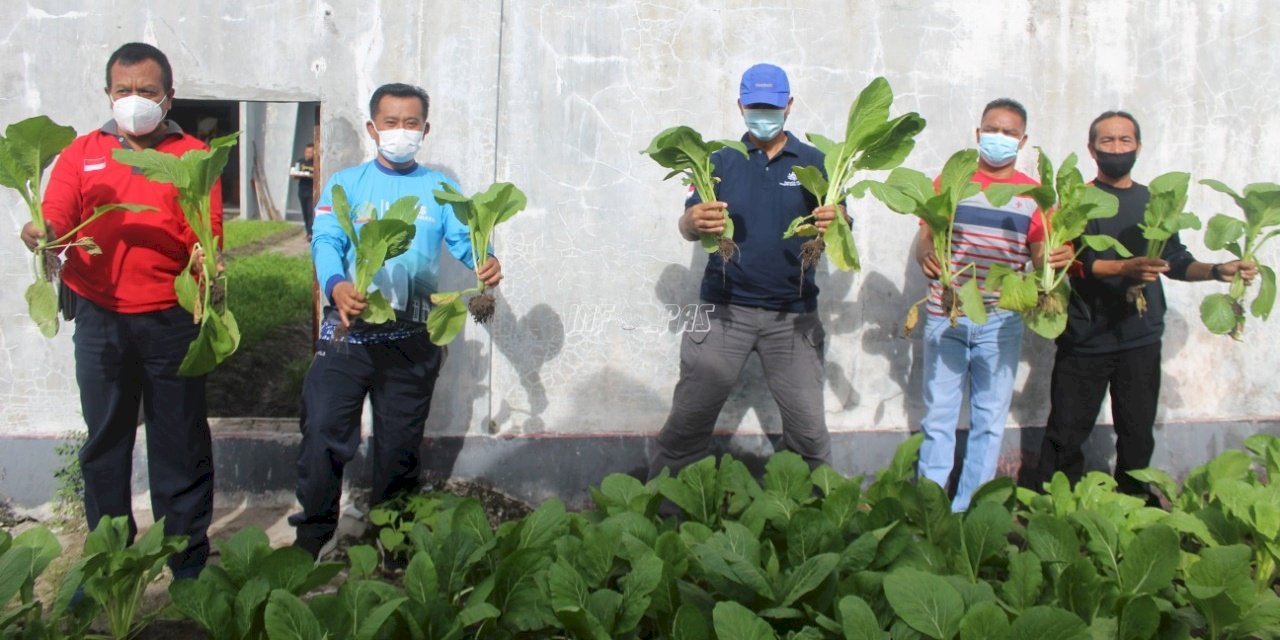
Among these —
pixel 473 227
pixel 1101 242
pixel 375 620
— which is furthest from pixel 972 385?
pixel 375 620

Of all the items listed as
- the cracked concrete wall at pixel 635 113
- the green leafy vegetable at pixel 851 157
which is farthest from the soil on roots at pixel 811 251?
the cracked concrete wall at pixel 635 113

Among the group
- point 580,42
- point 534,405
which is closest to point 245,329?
point 534,405

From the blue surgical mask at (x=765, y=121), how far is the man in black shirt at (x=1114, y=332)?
1.41 m

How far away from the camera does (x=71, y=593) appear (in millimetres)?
3018

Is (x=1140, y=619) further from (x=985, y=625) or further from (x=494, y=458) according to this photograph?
(x=494, y=458)

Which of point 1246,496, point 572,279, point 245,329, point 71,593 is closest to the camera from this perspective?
point 71,593

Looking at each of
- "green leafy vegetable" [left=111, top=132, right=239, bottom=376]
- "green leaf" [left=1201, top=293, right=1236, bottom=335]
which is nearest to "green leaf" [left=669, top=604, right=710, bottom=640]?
"green leafy vegetable" [left=111, top=132, right=239, bottom=376]

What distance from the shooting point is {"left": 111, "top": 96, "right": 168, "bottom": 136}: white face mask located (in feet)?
12.6

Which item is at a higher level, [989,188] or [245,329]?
[989,188]

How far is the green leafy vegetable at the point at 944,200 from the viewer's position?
4.23 metres

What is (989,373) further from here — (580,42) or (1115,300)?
(580,42)

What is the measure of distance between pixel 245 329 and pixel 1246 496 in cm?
613

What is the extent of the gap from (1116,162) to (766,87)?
156 cm

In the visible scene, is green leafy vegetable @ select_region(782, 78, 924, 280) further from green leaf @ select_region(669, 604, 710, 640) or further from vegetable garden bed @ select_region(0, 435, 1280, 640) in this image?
green leaf @ select_region(669, 604, 710, 640)
